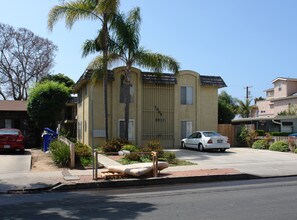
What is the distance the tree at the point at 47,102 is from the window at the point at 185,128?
32.0 ft

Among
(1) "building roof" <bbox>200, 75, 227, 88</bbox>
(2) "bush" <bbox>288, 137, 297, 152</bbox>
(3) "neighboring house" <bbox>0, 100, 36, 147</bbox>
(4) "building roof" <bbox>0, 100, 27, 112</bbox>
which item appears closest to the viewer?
(2) "bush" <bbox>288, 137, 297, 152</bbox>

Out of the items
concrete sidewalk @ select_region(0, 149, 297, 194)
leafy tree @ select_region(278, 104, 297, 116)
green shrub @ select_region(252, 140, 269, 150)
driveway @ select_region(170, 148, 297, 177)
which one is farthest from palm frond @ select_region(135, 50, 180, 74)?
leafy tree @ select_region(278, 104, 297, 116)

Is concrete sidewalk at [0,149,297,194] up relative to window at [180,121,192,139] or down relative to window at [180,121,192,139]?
down

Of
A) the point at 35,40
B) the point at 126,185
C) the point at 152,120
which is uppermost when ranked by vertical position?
the point at 35,40

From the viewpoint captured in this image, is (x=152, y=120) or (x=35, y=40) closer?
(x=152, y=120)

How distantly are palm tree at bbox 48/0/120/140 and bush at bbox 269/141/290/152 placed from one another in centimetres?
1150

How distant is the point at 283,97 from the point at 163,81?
31776 millimetres

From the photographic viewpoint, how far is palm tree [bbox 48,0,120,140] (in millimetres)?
22719

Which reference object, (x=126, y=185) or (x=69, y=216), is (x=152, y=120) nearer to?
(x=126, y=185)

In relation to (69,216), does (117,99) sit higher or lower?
higher

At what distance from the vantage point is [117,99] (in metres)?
26.8

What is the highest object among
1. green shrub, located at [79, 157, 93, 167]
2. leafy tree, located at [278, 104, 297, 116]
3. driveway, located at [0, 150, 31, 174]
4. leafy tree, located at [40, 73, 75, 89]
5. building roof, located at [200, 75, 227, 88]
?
leafy tree, located at [40, 73, 75, 89]

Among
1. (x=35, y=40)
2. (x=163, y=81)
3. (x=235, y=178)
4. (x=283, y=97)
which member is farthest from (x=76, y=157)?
(x=283, y=97)

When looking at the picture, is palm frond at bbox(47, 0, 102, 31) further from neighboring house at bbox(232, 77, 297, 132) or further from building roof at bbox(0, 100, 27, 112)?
neighboring house at bbox(232, 77, 297, 132)
